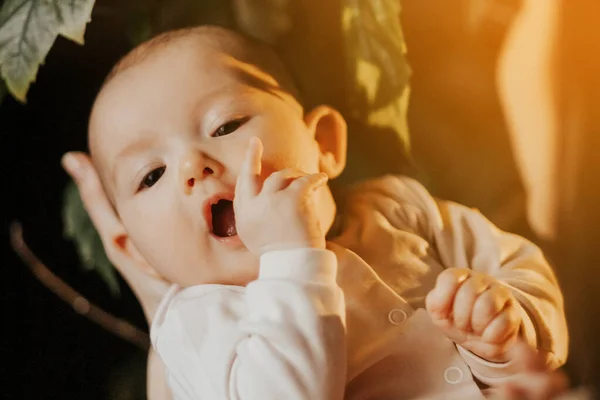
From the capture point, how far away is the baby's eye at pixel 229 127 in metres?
0.75

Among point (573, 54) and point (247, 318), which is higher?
point (573, 54)

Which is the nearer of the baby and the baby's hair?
the baby

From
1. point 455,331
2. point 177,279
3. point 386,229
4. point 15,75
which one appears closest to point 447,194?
point 386,229

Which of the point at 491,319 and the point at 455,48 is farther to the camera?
the point at 455,48

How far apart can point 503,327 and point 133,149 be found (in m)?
0.41

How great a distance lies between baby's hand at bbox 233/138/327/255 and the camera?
0.69 metres

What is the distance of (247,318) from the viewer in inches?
26.7

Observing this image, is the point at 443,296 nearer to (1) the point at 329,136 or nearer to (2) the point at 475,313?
(2) the point at 475,313

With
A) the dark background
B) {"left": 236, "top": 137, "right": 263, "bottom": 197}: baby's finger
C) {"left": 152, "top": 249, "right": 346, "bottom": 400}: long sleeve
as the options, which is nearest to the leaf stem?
the dark background

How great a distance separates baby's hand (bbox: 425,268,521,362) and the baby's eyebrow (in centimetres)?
32

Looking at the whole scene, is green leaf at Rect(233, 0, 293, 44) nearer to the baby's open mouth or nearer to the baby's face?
the baby's face

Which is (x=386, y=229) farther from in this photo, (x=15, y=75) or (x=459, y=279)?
(x=15, y=75)

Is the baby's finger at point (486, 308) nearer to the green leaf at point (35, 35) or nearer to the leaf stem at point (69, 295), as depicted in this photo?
the leaf stem at point (69, 295)

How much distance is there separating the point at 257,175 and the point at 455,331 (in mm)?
242
